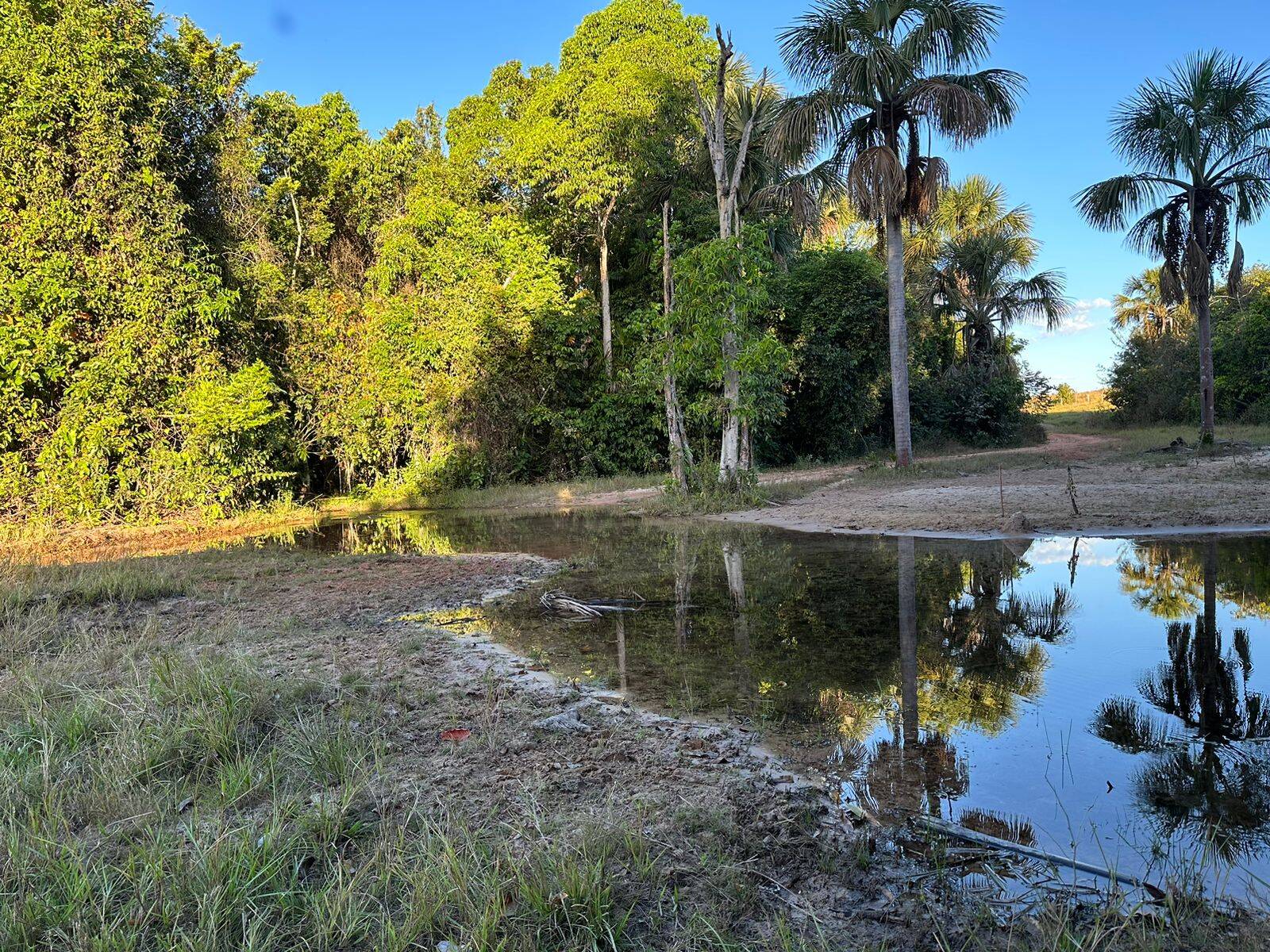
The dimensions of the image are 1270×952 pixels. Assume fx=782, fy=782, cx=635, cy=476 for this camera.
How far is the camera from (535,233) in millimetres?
23797

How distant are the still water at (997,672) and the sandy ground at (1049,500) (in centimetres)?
88

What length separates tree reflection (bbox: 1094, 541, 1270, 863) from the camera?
2.87 metres

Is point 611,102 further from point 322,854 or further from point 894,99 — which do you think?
point 322,854

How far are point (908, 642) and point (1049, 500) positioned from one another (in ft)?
24.9

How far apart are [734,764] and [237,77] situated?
25140mm

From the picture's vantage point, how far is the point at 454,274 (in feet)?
75.5

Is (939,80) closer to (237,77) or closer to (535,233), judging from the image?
(535,233)

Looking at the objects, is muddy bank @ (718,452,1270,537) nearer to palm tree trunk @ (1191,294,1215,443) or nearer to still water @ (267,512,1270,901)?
still water @ (267,512,1270,901)

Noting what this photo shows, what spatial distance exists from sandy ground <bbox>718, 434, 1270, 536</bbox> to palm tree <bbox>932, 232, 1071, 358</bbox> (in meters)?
15.0

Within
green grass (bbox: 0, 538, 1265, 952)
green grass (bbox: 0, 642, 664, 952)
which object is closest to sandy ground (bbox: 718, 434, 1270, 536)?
green grass (bbox: 0, 538, 1265, 952)

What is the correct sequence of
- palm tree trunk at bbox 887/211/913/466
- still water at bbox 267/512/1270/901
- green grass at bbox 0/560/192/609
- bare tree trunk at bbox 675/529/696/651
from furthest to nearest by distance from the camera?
palm tree trunk at bbox 887/211/913/466 < green grass at bbox 0/560/192/609 < bare tree trunk at bbox 675/529/696/651 < still water at bbox 267/512/1270/901

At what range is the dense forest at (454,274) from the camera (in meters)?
16.2

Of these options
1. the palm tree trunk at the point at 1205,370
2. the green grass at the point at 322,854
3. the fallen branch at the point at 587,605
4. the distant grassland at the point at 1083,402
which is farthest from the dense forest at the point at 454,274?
the distant grassland at the point at 1083,402

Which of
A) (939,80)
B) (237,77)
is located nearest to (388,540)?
(939,80)
